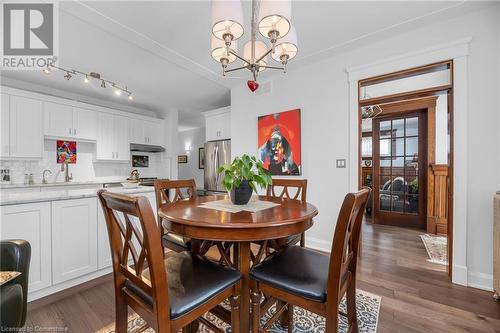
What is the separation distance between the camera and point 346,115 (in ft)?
9.12

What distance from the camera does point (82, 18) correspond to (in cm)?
212

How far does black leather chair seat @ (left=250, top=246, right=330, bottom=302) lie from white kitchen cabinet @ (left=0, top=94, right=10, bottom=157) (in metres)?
4.28

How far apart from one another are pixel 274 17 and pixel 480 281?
2.83m

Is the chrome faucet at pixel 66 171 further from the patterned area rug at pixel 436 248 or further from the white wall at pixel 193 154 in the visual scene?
the patterned area rug at pixel 436 248

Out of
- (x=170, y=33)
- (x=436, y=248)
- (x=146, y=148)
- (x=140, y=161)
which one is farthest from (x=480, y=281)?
(x=140, y=161)

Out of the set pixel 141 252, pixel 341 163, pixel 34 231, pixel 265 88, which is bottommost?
pixel 34 231

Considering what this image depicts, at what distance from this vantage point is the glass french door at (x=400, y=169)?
3.93 metres

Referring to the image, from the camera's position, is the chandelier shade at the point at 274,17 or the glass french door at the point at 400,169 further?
the glass french door at the point at 400,169

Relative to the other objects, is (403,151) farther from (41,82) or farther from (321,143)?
(41,82)

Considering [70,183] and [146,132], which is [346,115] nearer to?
[146,132]

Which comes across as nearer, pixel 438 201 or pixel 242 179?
pixel 242 179

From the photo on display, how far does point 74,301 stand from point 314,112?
319cm

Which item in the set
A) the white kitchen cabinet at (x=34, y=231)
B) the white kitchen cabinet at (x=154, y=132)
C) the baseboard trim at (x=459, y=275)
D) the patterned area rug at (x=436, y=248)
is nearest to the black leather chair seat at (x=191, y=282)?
the white kitchen cabinet at (x=34, y=231)

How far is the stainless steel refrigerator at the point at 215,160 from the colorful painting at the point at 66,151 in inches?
98.6
